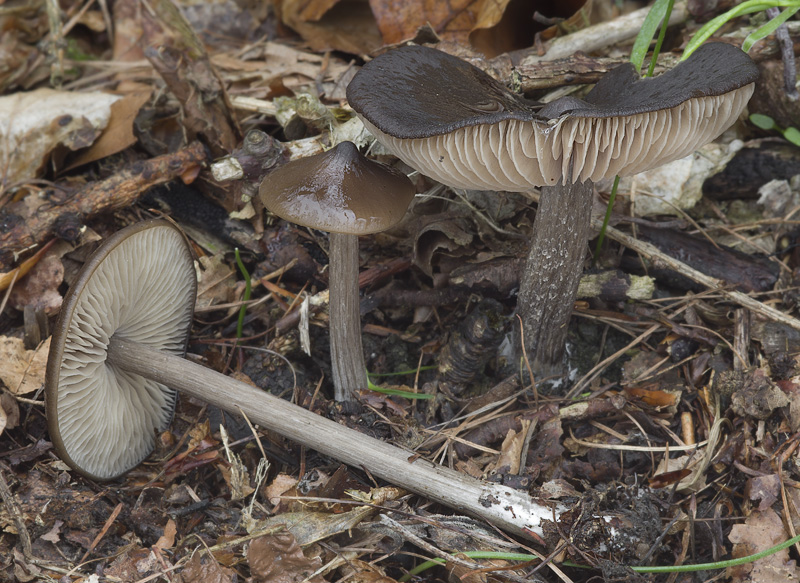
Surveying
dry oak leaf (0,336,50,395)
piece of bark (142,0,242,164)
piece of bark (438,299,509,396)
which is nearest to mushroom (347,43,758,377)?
piece of bark (438,299,509,396)

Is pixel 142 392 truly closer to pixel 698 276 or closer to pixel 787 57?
pixel 698 276

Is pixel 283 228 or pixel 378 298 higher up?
pixel 283 228

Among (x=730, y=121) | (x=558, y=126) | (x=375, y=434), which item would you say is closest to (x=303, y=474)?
(x=375, y=434)

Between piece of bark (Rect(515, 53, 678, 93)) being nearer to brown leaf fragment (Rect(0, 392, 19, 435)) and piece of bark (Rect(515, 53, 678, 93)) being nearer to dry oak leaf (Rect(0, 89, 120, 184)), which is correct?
dry oak leaf (Rect(0, 89, 120, 184))

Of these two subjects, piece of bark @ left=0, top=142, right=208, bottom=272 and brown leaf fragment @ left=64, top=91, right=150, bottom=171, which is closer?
piece of bark @ left=0, top=142, right=208, bottom=272

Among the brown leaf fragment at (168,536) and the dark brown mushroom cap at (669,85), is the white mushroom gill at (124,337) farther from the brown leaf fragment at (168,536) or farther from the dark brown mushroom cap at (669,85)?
the dark brown mushroom cap at (669,85)

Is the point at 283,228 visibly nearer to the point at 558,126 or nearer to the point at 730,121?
the point at 558,126

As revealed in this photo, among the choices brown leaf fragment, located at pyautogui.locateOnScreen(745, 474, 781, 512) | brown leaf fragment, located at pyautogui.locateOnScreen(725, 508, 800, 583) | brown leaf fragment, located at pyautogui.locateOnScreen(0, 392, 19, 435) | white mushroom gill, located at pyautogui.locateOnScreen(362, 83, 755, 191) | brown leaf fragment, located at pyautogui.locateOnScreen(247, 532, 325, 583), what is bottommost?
brown leaf fragment, located at pyautogui.locateOnScreen(725, 508, 800, 583)
